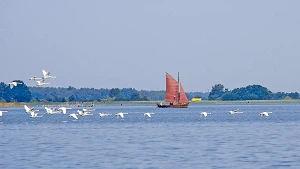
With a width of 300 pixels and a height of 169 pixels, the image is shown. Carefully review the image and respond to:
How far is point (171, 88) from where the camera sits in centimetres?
16225

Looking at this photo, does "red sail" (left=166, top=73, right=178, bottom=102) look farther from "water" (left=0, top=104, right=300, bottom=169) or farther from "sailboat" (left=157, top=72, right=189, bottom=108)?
"water" (left=0, top=104, right=300, bottom=169)

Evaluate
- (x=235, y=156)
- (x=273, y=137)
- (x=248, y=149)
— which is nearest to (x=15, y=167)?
(x=235, y=156)

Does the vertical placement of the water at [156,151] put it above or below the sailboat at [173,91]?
below

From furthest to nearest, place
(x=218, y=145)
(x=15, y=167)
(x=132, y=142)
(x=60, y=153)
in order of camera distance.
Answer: (x=132, y=142) → (x=218, y=145) → (x=60, y=153) → (x=15, y=167)

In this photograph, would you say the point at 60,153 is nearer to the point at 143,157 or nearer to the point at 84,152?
the point at 84,152

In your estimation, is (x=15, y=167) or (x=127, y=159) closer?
(x=15, y=167)

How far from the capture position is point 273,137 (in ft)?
178

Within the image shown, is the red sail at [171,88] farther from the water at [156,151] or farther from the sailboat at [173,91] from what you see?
the water at [156,151]

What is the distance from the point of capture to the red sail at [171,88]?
162m

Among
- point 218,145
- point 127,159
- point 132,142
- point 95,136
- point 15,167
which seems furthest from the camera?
point 95,136

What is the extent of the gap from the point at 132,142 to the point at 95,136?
8865 millimetres

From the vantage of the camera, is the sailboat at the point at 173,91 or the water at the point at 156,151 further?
the sailboat at the point at 173,91

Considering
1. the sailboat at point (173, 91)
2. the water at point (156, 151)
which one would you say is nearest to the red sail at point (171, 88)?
the sailboat at point (173, 91)

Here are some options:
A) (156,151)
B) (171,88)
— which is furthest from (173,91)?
(156,151)
